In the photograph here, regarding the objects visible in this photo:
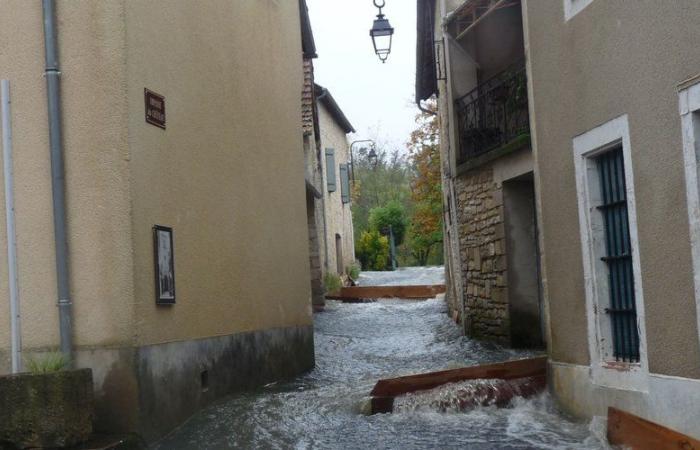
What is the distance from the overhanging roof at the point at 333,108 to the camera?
25406 millimetres

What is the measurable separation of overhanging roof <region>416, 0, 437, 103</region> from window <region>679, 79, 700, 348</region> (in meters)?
10.6

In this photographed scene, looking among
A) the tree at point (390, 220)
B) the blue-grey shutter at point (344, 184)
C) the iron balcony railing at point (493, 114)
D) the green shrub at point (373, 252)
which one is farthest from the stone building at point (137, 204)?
the tree at point (390, 220)

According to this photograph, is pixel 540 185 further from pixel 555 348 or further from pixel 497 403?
pixel 497 403

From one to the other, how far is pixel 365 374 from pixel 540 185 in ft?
14.2

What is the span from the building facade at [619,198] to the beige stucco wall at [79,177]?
3.39 meters

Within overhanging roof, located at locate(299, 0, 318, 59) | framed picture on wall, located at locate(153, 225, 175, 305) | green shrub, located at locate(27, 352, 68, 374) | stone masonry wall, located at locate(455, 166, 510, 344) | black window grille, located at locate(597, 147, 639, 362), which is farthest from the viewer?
overhanging roof, located at locate(299, 0, 318, 59)

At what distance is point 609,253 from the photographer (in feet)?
23.6

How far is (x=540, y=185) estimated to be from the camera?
8164 millimetres

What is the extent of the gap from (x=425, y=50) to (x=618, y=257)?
35.7 ft

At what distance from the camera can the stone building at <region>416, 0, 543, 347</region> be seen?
12.4 m

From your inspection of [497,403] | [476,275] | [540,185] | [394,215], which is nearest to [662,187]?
[540,185]

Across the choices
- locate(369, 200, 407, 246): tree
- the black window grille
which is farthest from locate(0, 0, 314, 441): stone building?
locate(369, 200, 407, 246): tree

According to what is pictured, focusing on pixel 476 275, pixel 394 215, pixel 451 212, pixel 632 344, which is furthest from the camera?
pixel 394 215

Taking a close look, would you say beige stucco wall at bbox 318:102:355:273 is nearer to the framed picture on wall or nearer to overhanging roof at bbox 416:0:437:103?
overhanging roof at bbox 416:0:437:103
